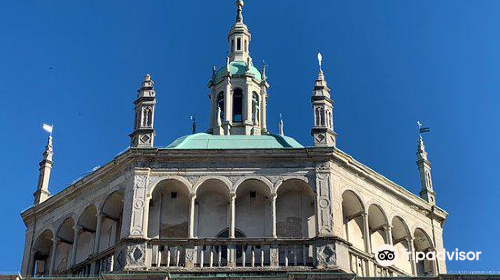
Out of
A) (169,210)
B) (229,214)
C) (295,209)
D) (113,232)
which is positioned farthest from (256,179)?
(113,232)

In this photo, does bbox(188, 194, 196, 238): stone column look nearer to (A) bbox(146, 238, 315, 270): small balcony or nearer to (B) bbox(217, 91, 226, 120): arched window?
(A) bbox(146, 238, 315, 270): small balcony

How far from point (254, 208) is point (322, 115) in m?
4.43

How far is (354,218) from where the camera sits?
38750 millimetres

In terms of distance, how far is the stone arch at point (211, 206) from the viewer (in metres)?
37.0

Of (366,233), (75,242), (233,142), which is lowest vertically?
(75,242)

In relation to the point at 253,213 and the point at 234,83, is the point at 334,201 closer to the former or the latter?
the point at 253,213

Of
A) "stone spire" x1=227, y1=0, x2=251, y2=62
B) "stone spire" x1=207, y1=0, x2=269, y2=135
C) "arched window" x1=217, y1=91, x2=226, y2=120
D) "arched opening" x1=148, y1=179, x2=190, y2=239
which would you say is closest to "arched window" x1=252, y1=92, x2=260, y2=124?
"stone spire" x1=207, y1=0, x2=269, y2=135

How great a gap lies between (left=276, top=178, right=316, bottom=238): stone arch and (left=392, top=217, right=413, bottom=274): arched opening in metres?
4.50

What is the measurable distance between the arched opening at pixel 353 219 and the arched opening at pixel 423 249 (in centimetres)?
326

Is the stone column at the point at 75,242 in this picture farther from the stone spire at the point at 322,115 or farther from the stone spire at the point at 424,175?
the stone spire at the point at 424,175

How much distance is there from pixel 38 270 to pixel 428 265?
16148 mm

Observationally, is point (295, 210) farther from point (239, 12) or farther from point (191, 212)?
point (239, 12)

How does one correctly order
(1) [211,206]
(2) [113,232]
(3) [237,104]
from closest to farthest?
(1) [211,206], (2) [113,232], (3) [237,104]

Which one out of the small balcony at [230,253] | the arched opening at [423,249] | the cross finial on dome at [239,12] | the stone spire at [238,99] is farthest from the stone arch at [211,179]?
the cross finial on dome at [239,12]
